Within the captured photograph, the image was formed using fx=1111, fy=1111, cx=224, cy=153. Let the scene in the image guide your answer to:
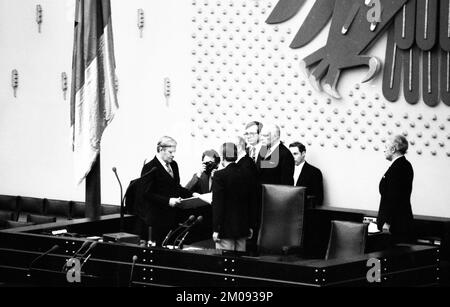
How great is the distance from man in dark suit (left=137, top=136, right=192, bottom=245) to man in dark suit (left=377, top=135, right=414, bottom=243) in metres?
1.79

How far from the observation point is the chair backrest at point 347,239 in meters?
8.52

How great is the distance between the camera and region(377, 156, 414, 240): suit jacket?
923 centimetres

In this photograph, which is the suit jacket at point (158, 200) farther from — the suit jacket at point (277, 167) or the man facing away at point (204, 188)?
the suit jacket at point (277, 167)

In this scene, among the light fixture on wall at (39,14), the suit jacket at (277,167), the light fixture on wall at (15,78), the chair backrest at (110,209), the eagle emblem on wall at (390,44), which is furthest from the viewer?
the light fixture on wall at (15,78)

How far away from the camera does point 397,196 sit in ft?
30.4

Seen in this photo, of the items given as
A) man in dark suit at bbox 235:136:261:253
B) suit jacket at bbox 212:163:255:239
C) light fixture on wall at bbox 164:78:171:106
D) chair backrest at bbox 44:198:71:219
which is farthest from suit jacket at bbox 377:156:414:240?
chair backrest at bbox 44:198:71:219

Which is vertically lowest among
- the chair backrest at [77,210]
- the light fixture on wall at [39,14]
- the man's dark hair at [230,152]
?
the chair backrest at [77,210]

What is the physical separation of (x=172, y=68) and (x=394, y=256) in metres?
5.08

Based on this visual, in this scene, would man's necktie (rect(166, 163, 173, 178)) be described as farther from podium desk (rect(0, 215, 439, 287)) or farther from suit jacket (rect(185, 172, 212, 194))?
podium desk (rect(0, 215, 439, 287))

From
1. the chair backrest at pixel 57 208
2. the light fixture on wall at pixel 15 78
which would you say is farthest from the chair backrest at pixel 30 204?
the light fixture on wall at pixel 15 78

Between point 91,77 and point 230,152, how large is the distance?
1358mm

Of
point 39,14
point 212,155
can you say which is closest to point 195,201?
point 212,155

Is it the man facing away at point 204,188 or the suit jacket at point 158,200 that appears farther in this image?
the man facing away at point 204,188

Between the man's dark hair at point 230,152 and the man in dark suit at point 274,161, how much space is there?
989 mm
